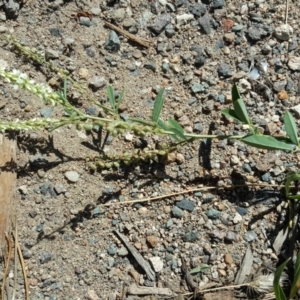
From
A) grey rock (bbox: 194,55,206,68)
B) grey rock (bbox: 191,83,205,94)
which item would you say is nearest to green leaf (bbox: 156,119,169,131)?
grey rock (bbox: 191,83,205,94)

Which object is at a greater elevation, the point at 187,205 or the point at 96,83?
the point at 96,83

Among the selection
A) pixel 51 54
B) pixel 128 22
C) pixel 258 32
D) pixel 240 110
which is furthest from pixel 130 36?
pixel 240 110

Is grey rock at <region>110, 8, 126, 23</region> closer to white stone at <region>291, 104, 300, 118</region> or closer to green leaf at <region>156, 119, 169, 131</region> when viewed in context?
green leaf at <region>156, 119, 169, 131</region>

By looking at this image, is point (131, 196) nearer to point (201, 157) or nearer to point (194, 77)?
point (201, 157)

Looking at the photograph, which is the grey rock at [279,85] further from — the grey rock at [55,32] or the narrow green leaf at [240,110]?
the grey rock at [55,32]

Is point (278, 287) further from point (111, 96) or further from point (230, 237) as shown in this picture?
point (111, 96)

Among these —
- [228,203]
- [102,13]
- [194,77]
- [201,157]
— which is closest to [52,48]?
[102,13]
